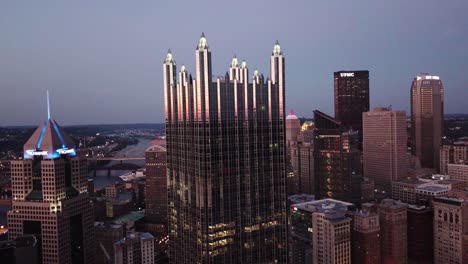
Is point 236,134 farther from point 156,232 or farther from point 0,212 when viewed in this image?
point 0,212

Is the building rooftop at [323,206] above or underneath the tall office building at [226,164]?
underneath

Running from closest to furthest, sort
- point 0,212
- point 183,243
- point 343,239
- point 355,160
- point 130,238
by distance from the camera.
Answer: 1. point 183,243
2. point 343,239
3. point 130,238
4. point 0,212
5. point 355,160

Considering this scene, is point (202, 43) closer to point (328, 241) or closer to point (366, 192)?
point (328, 241)

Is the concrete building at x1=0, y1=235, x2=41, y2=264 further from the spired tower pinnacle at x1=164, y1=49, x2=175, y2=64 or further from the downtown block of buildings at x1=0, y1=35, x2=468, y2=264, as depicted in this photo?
the spired tower pinnacle at x1=164, y1=49, x2=175, y2=64

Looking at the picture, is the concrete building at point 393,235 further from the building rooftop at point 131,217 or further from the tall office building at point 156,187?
the building rooftop at point 131,217

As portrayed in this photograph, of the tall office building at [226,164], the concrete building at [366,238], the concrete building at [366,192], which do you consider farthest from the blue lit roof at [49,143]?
the concrete building at [366,192]

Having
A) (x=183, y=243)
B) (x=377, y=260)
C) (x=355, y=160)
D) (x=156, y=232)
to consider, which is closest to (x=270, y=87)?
(x=183, y=243)
